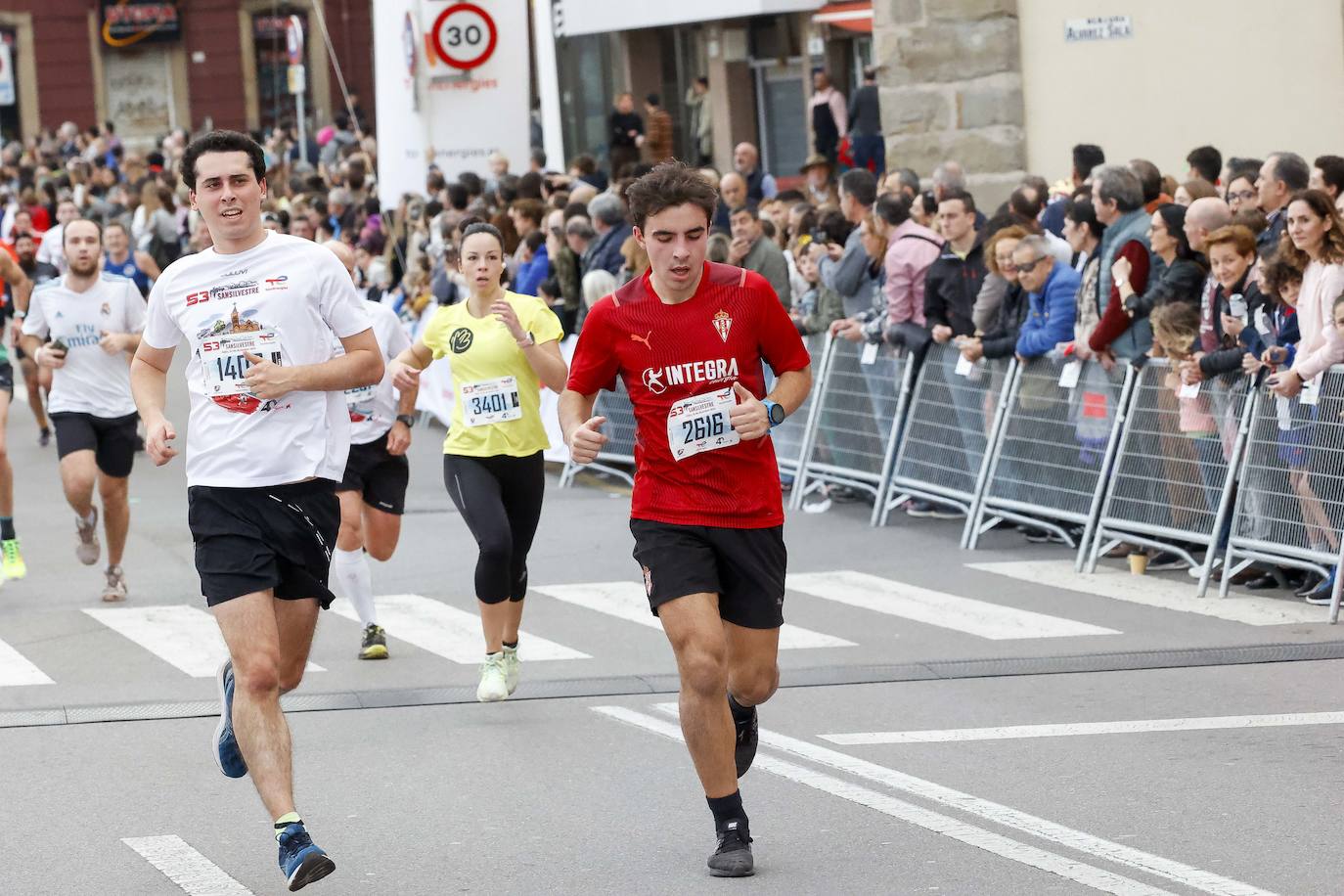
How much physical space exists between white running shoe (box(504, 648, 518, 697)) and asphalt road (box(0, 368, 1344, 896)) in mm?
105

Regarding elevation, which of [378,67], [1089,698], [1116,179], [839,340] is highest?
[378,67]

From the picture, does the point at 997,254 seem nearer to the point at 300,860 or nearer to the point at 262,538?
the point at 262,538

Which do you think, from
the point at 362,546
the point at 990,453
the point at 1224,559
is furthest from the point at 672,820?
the point at 990,453

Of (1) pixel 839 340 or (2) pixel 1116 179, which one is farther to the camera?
(1) pixel 839 340

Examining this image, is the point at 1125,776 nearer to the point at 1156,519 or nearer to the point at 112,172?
the point at 1156,519

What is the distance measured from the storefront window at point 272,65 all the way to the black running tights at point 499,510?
163 ft

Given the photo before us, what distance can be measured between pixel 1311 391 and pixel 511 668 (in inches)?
158

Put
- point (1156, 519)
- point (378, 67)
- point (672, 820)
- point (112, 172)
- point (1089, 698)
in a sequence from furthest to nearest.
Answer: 1. point (112, 172)
2. point (378, 67)
3. point (1156, 519)
4. point (1089, 698)
5. point (672, 820)

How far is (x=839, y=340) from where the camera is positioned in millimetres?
14094

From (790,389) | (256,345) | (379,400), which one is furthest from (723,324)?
(379,400)

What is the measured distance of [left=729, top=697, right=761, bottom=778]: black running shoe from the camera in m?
6.61

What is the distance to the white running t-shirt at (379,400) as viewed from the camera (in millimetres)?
10250

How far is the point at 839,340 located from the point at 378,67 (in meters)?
9.99

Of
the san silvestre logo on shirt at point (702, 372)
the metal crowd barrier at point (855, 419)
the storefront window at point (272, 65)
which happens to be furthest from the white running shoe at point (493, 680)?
the storefront window at point (272, 65)
